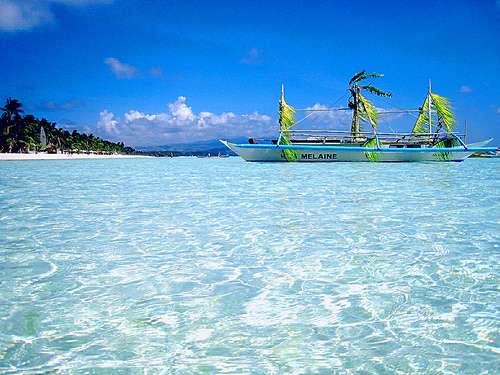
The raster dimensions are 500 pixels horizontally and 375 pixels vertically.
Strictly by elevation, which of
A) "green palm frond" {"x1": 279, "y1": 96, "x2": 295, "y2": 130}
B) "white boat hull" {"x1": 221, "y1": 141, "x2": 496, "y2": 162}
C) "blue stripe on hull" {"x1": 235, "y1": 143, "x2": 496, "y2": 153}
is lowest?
"white boat hull" {"x1": 221, "y1": 141, "x2": 496, "y2": 162}

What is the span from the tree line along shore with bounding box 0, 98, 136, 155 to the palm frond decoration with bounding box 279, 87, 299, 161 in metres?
62.2

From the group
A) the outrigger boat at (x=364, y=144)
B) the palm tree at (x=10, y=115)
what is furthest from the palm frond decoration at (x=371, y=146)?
the palm tree at (x=10, y=115)

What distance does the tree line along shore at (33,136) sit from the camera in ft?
241

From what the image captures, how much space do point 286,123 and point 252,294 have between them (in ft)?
84.6

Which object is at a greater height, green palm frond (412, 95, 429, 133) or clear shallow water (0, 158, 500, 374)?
green palm frond (412, 95, 429, 133)

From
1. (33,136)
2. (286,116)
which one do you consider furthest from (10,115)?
(286,116)

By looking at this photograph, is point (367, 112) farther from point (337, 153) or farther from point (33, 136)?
point (33, 136)

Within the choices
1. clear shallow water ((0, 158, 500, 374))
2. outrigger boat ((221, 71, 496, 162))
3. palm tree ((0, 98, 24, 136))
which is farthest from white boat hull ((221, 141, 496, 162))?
palm tree ((0, 98, 24, 136))

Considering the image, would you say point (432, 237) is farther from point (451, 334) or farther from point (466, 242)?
point (451, 334)

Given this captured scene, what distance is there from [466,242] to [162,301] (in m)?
4.02

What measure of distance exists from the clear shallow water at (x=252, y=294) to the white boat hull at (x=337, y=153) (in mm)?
20354

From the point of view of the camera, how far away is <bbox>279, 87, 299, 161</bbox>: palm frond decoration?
27.9m

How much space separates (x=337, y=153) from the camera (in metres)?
28.5

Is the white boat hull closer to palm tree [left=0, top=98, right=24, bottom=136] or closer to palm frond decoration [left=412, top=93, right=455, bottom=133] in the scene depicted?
palm frond decoration [left=412, top=93, right=455, bottom=133]
